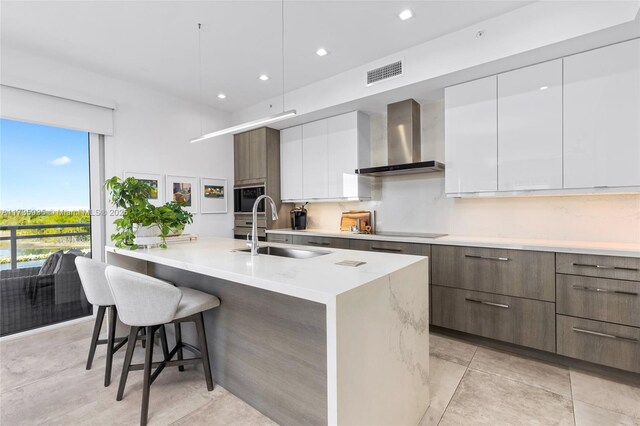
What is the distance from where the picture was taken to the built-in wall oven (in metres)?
4.45

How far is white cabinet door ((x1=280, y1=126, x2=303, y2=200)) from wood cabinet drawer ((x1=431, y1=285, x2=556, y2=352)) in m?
2.35

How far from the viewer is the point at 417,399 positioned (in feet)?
5.57

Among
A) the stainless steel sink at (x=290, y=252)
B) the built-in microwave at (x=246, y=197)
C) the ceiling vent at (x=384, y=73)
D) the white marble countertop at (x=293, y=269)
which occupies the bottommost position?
the stainless steel sink at (x=290, y=252)

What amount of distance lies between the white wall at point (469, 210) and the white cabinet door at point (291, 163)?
0.46 meters

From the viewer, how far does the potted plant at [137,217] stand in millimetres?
2338

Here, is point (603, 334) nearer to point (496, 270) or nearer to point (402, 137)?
point (496, 270)

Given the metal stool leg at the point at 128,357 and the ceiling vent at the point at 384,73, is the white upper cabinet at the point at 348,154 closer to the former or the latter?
the ceiling vent at the point at 384,73

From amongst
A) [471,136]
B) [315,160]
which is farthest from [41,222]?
[471,136]

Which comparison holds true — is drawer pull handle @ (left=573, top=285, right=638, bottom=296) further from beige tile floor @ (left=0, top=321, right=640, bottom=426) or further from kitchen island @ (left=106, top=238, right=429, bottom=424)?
kitchen island @ (left=106, top=238, right=429, bottom=424)

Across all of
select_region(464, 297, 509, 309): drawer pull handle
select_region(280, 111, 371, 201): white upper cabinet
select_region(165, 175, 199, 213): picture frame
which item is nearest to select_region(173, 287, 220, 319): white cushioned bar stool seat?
select_region(464, 297, 509, 309): drawer pull handle

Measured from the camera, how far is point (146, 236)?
7.93 feet

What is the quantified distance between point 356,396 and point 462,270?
6.19 feet

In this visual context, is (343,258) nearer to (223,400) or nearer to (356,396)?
(356,396)

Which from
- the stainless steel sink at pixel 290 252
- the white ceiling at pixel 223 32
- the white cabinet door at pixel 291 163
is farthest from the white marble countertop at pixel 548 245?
the white ceiling at pixel 223 32
